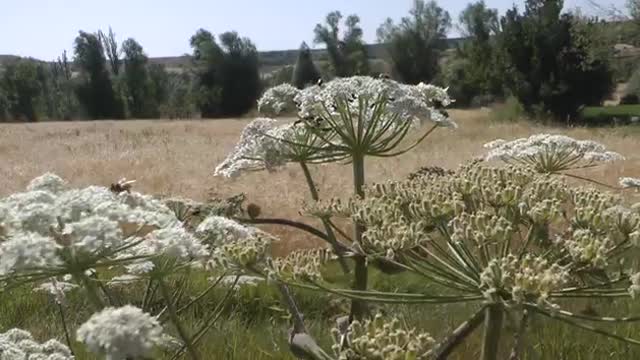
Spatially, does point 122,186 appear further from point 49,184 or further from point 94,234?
point 94,234

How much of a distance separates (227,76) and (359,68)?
14.9 metres

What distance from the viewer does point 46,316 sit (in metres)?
5.17

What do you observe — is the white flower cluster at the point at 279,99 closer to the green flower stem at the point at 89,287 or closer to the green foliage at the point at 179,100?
the green flower stem at the point at 89,287

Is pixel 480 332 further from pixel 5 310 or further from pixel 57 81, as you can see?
pixel 57 81

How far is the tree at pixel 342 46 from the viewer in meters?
74.2

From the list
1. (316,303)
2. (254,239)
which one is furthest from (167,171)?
(254,239)

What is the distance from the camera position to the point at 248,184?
1689 centimetres

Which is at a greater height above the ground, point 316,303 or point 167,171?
point 316,303

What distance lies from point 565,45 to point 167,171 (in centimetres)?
2606

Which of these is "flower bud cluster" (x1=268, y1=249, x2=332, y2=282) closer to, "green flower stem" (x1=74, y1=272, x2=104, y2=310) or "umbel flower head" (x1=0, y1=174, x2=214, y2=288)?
"umbel flower head" (x1=0, y1=174, x2=214, y2=288)

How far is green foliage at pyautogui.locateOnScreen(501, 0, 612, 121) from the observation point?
39.8m

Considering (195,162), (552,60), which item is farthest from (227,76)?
(195,162)

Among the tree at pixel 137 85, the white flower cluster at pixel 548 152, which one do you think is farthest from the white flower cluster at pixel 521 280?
the tree at pixel 137 85

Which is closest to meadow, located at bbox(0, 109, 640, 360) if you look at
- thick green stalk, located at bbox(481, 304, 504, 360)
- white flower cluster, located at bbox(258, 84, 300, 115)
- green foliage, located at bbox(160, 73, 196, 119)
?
thick green stalk, located at bbox(481, 304, 504, 360)
